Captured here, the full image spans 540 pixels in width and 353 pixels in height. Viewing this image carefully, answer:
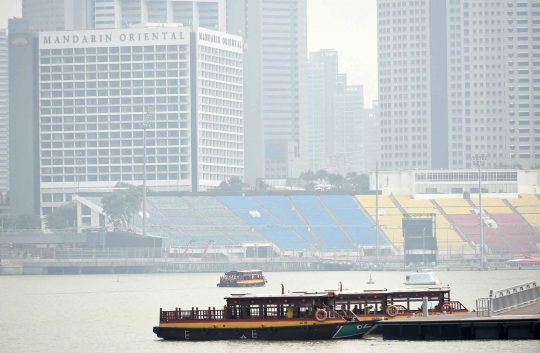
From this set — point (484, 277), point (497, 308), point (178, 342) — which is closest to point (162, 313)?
point (178, 342)

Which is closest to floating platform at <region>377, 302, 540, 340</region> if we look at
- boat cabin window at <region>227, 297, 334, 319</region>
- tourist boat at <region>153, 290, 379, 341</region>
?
tourist boat at <region>153, 290, 379, 341</region>

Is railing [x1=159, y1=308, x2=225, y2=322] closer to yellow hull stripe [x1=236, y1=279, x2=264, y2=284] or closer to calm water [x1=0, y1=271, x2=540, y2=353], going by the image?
calm water [x1=0, y1=271, x2=540, y2=353]

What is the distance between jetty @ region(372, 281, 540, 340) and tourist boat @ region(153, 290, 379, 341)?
253 cm

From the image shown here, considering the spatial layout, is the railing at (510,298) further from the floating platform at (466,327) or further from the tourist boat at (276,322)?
the tourist boat at (276,322)

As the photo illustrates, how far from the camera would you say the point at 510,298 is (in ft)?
256

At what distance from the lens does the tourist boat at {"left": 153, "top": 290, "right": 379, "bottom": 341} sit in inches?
3123

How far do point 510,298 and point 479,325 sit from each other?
663 cm

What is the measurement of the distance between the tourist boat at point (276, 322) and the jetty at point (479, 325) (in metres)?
2.53

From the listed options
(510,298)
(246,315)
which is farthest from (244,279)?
(510,298)

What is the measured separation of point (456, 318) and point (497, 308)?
2.75m

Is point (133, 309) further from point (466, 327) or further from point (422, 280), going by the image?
point (466, 327)

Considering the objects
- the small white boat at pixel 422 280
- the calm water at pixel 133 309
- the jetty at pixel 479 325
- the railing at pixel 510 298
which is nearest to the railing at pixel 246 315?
the calm water at pixel 133 309

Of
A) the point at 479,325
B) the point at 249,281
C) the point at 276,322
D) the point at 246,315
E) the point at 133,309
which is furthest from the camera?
the point at 249,281

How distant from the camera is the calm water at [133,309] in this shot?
76688 millimetres
